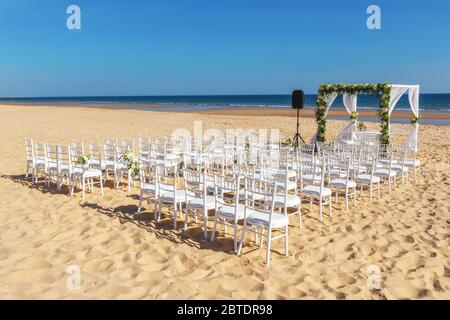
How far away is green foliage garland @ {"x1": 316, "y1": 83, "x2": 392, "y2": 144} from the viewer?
11.9 meters

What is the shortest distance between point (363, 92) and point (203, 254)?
9592mm

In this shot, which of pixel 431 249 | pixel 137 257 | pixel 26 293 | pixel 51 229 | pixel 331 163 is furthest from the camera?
pixel 331 163

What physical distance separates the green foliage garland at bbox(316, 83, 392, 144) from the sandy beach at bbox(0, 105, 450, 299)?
5358 mm

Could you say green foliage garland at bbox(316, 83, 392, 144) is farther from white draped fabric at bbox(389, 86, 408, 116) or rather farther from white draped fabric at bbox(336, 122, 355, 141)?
white draped fabric at bbox(336, 122, 355, 141)

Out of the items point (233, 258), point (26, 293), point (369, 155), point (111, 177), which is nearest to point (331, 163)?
point (369, 155)

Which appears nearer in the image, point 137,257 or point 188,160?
point 137,257

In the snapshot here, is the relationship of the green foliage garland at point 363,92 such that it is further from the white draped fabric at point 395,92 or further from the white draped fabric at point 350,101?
the white draped fabric at point 350,101

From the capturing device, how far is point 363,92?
12.5m

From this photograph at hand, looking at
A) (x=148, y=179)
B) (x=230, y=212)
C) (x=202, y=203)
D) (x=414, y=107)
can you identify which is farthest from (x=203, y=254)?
(x=414, y=107)

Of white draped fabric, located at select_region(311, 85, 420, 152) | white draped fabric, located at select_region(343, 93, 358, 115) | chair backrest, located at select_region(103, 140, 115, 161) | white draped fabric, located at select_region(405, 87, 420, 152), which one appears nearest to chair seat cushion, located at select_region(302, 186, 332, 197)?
chair backrest, located at select_region(103, 140, 115, 161)

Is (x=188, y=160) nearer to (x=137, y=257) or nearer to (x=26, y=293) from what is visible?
(x=137, y=257)
